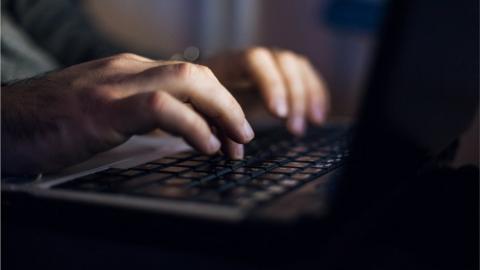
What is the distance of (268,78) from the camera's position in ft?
2.53

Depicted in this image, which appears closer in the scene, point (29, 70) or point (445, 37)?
point (445, 37)

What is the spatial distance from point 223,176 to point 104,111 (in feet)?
0.33

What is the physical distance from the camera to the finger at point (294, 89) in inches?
29.2

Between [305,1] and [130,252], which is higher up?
[305,1]

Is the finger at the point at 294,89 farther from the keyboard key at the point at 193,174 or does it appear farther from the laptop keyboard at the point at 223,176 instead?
the keyboard key at the point at 193,174

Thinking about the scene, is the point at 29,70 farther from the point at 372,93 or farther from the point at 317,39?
the point at 317,39

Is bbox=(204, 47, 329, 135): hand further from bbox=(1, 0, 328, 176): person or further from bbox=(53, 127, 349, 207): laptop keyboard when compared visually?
bbox=(1, 0, 328, 176): person

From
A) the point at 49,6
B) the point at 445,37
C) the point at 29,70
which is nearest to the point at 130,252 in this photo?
the point at 445,37

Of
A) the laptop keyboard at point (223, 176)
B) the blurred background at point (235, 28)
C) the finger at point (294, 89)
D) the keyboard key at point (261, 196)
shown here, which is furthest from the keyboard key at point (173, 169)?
the blurred background at point (235, 28)

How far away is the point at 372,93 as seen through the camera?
10.2 inches

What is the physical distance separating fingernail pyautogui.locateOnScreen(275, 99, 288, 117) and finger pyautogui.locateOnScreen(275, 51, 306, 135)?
0.01m

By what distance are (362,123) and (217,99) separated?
0.17m

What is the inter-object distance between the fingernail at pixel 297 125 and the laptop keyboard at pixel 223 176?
0.15 metres

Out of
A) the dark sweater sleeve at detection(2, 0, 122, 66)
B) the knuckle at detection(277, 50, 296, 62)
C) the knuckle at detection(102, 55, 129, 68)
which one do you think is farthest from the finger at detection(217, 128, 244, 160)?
the dark sweater sleeve at detection(2, 0, 122, 66)
